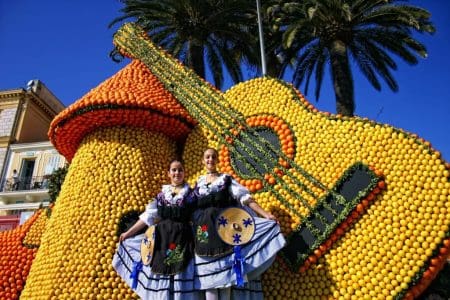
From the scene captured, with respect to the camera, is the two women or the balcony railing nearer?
the two women

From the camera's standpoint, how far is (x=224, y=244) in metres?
4.45

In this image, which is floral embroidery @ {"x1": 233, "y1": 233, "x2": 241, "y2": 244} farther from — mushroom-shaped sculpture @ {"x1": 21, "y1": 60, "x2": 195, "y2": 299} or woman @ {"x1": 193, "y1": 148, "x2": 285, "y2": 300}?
mushroom-shaped sculpture @ {"x1": 21, "y1": 60, "x2": 195, "y2": 299}

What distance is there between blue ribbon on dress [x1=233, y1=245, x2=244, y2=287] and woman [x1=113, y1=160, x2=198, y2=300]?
49 centimetres

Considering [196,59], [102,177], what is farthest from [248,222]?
[196,59]

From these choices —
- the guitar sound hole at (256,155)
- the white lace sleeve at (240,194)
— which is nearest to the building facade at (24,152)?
the guitar sound hole at (256,155)

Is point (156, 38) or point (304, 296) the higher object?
point (156, 38)

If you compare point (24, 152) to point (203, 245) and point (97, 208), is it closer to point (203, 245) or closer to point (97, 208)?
point (97, 208)

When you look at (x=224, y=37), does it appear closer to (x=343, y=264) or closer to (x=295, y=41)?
(x=295, y=41)

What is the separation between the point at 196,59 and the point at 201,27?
3.33ft

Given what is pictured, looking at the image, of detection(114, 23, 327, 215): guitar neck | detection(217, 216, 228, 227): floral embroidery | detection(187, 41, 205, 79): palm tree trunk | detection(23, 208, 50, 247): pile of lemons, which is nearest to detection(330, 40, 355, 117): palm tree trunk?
detection(187, 41, 205, 79): palm tree trunk

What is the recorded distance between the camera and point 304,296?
16.1ft

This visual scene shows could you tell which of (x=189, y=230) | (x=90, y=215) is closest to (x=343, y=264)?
(x=189, y=230)

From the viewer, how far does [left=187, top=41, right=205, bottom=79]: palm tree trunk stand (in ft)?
45.9

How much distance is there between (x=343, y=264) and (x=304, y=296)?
22.4 inches
